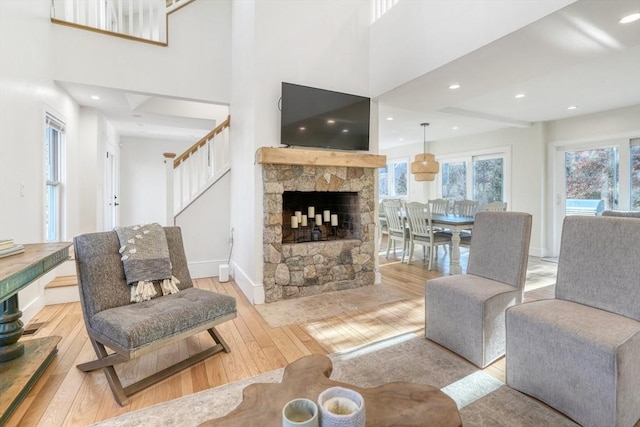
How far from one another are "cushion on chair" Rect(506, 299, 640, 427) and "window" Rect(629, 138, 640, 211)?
181 inches

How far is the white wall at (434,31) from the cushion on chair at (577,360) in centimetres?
190

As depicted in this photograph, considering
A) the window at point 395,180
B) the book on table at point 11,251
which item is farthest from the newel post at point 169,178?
the window at point 395,180

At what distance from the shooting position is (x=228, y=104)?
455 cm

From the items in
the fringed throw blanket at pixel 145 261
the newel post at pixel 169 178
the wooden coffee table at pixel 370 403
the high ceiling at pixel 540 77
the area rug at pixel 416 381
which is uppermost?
the high ceiling at pixel 540 77

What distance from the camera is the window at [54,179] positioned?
3.78 m

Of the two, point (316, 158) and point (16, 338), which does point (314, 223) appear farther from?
point (16, 338)

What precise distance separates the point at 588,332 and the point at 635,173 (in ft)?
16.7

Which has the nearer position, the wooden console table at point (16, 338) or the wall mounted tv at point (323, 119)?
the wooden console table at point (16, 338)

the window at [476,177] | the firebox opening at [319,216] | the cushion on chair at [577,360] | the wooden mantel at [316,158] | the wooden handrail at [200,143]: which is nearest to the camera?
the cushion on chair at [577,360]

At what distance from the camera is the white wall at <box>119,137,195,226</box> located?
7500mm

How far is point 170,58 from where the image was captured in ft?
13.7

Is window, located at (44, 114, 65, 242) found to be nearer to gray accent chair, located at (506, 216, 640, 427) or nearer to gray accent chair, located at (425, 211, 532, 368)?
gray accent chair, located at (425, 211, 532, 368)

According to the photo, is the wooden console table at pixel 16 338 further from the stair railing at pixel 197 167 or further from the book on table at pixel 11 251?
the stair railing at pixel 197 167

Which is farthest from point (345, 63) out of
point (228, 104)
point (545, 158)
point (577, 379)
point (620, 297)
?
point (545, 158)
